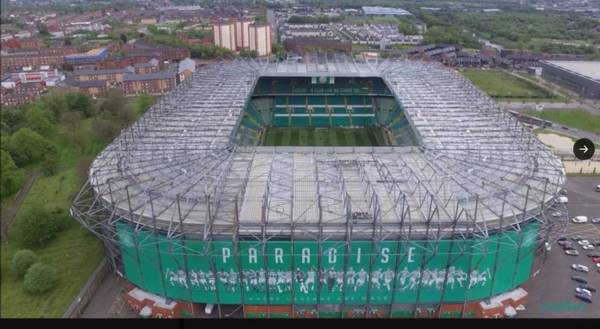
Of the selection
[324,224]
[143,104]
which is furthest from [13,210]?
[143,104]

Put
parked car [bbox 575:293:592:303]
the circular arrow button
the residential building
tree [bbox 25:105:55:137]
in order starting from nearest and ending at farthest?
1. the circular arrow button
2. parked car [bbox 575:293:592:303]
3. tree [bbox 25:105:55:137]
4. the residential building

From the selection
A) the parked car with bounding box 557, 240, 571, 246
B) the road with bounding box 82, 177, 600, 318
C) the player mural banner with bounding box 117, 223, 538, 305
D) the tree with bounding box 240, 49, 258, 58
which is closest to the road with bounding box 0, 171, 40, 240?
the player mural banner with bounding box 117, 223, 538, 305

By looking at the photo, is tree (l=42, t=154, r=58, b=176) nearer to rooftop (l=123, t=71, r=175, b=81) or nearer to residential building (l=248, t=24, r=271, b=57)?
rooftop (l=123, t=71, r=175, b=81)

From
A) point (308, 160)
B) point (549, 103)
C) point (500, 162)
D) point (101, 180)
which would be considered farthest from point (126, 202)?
point (549, 103)

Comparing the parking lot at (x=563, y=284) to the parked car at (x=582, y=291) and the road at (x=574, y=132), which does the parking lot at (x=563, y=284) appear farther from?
the road at (x=574, y=132)

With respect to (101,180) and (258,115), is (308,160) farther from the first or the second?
(258,115)

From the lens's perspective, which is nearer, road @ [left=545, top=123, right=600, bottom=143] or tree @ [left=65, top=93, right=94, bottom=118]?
road @ [left=545, top=123, right=600, bottom=143]

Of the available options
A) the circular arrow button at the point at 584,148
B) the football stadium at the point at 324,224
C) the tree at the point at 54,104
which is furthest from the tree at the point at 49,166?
the circular arrow button at the point at 584,148
